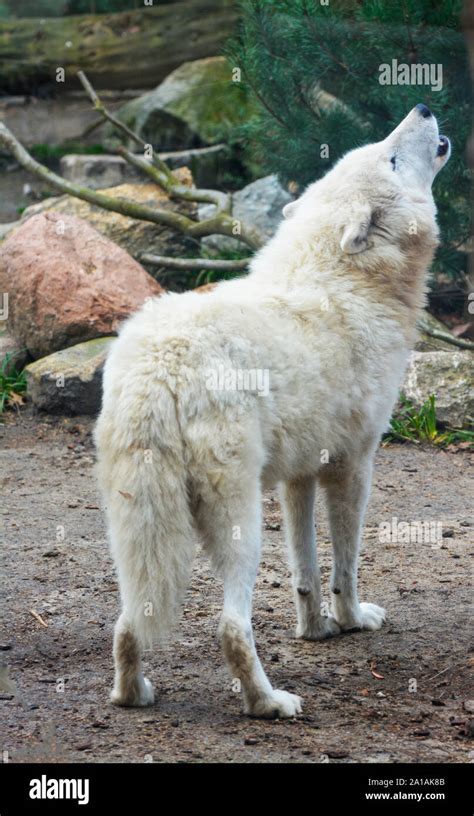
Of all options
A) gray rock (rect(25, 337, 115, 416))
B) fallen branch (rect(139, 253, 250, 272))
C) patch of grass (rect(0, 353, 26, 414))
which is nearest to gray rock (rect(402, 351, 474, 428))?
fallen branch (rect(139, 253, 250, 272))

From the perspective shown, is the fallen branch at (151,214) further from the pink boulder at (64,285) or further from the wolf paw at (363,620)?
the wolf paw at (363,620)

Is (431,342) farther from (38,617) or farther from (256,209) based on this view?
(38,617)

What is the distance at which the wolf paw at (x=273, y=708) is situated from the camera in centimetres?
350

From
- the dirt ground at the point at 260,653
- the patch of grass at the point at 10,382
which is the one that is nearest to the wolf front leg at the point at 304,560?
the dirt ground at the point at 260,653

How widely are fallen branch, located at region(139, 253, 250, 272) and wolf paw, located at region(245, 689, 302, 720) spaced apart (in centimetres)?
574

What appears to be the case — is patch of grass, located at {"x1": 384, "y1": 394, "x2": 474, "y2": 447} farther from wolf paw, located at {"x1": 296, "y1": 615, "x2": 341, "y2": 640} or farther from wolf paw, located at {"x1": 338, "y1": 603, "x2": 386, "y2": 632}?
wolf paw, located at {"x1": 296, "y1": 615, "x2": 341, "y2": 640}

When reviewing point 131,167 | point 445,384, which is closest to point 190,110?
point 131,167

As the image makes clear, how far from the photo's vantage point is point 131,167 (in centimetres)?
1186

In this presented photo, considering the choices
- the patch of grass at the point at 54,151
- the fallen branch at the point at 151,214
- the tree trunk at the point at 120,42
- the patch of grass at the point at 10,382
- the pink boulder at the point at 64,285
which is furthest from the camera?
the tree trunk at the point at 120,42

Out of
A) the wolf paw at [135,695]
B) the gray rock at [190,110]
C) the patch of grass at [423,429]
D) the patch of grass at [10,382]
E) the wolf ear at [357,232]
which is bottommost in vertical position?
the wolf paw at [135,695]

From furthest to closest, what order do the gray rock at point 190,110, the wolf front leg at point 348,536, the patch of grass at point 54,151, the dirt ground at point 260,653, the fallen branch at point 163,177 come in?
the patch of grass at point 54,151, the gray rock at point 190,110, the fallen branch at point 163,177, the wolf front leg at point 348,536, the dirt ground at point 260,653

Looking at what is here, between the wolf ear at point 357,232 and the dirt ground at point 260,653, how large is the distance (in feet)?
5.34

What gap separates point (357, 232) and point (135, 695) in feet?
6.32

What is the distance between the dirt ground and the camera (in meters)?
3.31
